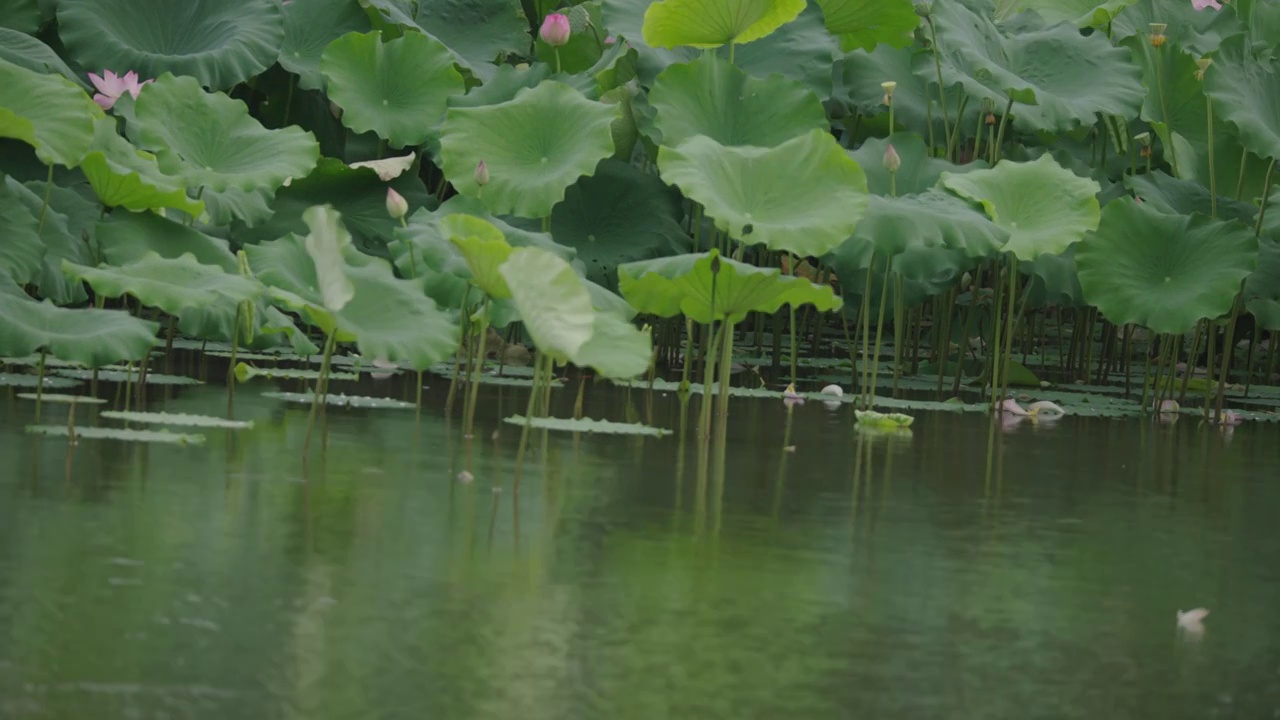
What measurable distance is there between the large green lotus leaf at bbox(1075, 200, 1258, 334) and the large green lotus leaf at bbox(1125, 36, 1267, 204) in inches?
→ 20.4

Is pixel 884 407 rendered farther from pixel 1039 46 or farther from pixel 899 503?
pixel 899 503

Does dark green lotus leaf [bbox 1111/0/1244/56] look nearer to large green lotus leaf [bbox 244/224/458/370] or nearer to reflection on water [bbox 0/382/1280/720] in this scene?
reflection on water [bbox 0/382/1280/720]

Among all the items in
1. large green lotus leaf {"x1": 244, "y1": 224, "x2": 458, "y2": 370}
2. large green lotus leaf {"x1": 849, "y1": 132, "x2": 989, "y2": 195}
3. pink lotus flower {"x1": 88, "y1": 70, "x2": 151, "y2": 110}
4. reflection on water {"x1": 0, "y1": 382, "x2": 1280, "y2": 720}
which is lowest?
reflection on water {"x1": 0, "y1": 382, "x2": 1280, "y2": 720}

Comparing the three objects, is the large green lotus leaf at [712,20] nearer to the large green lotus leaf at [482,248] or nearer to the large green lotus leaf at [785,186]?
the large green lotus leaf at [785,186]

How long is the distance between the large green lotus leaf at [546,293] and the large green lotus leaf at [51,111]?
1.33 metres

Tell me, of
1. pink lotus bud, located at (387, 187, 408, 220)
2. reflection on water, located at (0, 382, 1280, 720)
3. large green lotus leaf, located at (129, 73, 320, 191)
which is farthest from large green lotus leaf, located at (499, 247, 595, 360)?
large green lotus leaf, located at (129, 73, 320, 191)

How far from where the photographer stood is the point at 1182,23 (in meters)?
4.61

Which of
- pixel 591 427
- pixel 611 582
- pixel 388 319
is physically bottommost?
pixel 611 582

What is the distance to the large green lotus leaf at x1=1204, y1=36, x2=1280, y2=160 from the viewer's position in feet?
12.5

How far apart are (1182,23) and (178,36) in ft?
8.70

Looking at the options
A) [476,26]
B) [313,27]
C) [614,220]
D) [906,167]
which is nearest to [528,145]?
[614,220]

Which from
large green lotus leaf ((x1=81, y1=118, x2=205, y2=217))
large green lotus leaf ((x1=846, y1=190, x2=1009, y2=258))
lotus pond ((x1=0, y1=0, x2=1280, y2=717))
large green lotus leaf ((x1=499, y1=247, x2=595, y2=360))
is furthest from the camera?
large green lotus leaf ((x1=846, y1=190, x2=1009, y2=258))

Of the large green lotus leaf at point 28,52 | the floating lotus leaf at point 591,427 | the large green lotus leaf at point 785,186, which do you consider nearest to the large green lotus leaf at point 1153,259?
the large green lotus leaf at point 785,186

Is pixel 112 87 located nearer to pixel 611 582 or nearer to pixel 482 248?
pixel 482 248
